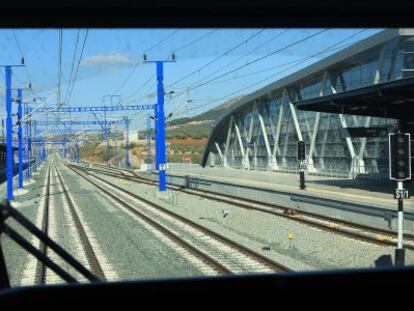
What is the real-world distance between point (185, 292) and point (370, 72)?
39.3 m

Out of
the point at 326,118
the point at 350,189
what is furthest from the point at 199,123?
the point at 350,189

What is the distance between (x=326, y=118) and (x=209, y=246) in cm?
3702

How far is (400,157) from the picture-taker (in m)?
12.1

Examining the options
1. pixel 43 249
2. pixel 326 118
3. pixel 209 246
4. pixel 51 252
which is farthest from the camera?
pixel 326 118

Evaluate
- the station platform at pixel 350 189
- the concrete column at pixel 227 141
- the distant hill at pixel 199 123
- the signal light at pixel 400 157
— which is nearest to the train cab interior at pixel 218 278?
the signal light at pixel 400 157

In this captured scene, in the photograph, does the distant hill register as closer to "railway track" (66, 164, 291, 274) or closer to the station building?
the station building

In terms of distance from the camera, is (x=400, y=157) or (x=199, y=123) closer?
(x=400, y=157)

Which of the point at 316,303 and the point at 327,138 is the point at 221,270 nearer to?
the point at 316,303

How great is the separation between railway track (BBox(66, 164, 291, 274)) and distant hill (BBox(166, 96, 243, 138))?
39.3 m

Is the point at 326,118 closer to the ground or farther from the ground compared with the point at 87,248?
farther from the ground

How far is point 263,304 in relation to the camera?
360cm

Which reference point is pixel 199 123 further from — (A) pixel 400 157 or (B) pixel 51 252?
(A) pixel 400 157

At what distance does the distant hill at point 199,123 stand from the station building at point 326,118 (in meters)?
1.43
